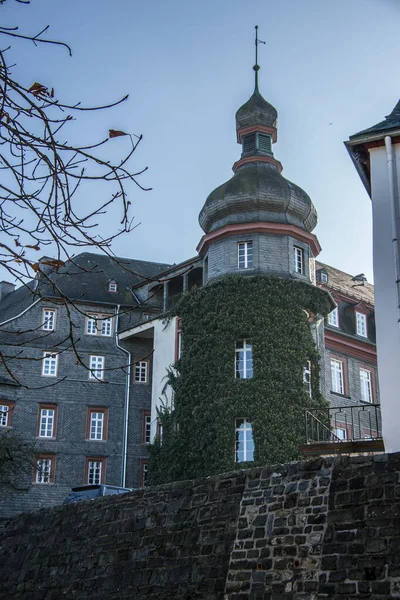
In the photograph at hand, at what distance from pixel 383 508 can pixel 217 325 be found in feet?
64.2

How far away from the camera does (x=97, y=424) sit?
38.7 meters

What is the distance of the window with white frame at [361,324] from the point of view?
130 feet

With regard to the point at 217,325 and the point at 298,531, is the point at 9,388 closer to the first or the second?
the point at 217,325

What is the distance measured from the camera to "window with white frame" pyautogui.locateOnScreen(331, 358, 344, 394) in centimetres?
3700

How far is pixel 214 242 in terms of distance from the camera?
3366 centimetres

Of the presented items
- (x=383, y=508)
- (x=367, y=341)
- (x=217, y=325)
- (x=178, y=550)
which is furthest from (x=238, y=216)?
(x=383, y=508)

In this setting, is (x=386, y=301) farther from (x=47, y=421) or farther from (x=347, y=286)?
(x=347, y=286)

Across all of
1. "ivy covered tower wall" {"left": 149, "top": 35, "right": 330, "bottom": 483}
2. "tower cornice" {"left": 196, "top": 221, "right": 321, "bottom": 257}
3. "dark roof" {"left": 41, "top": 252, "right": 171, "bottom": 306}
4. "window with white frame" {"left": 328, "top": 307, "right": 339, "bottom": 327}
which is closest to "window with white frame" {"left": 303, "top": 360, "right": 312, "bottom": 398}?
"ivy covered tower wall" {"left": 149, "top": 35, "right": 330, "bottom": 483}

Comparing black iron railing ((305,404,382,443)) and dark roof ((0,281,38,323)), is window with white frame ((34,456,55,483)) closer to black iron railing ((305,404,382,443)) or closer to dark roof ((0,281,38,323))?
dark roof ((0,281,38,323))

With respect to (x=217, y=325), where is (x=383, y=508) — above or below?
below

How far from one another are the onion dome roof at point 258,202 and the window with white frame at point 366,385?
7.78 metres

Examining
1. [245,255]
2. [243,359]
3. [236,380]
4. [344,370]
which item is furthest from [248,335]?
[344,370]

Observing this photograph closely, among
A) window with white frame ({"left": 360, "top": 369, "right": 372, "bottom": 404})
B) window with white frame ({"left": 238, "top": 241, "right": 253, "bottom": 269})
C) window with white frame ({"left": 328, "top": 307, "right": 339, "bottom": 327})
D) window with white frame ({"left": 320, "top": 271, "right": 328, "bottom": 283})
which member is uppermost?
window with white frame ({"left": 320, "top": 271, "right": 328, "bottom": 283})

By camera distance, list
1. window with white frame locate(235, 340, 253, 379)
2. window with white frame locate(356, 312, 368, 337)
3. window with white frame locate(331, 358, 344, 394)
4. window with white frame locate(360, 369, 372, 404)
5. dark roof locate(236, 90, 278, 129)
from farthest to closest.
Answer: window with white frame locate(356, 312, 368, 337), window with white frame locate(360, 369, 372, 404), window with white frame locate(331, 358, 344, 394), dark roof locate(236, 90, 278, 129), window with white frame locate(235, 340, 253, 379)
